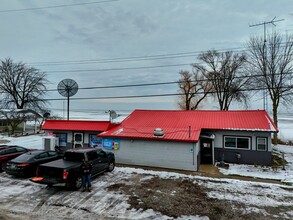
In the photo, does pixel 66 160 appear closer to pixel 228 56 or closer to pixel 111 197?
pixel 111 197

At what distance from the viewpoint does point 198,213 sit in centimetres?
742

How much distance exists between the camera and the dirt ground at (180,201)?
7409 mm

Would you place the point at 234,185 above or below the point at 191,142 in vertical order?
below

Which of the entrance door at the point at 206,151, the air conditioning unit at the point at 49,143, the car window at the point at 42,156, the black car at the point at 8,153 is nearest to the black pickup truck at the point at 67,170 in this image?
the car window at the point at 42,156

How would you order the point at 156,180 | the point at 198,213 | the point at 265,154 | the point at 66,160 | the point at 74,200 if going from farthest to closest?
the point at 265,154, the point at 156,180, the point at 66,160, the point at 74,200, the point at 198,213

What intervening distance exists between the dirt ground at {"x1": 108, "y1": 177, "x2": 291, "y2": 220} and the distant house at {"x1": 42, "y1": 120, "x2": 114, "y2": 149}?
7.80 m

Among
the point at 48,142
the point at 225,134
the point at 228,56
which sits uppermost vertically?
the point at 228,56

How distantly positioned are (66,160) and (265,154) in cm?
1363

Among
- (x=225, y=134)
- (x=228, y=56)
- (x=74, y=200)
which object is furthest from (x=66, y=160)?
(x=228, y=56)

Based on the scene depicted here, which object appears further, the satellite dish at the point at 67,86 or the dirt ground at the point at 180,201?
the satellite dish at the point at 67,86

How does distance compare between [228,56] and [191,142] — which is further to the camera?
[228,56]

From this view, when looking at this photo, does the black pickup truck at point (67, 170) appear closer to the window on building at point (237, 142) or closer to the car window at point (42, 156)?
the car window at point (42, 156)

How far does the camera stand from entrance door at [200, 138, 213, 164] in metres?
15.9

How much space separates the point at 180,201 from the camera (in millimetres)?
8453
